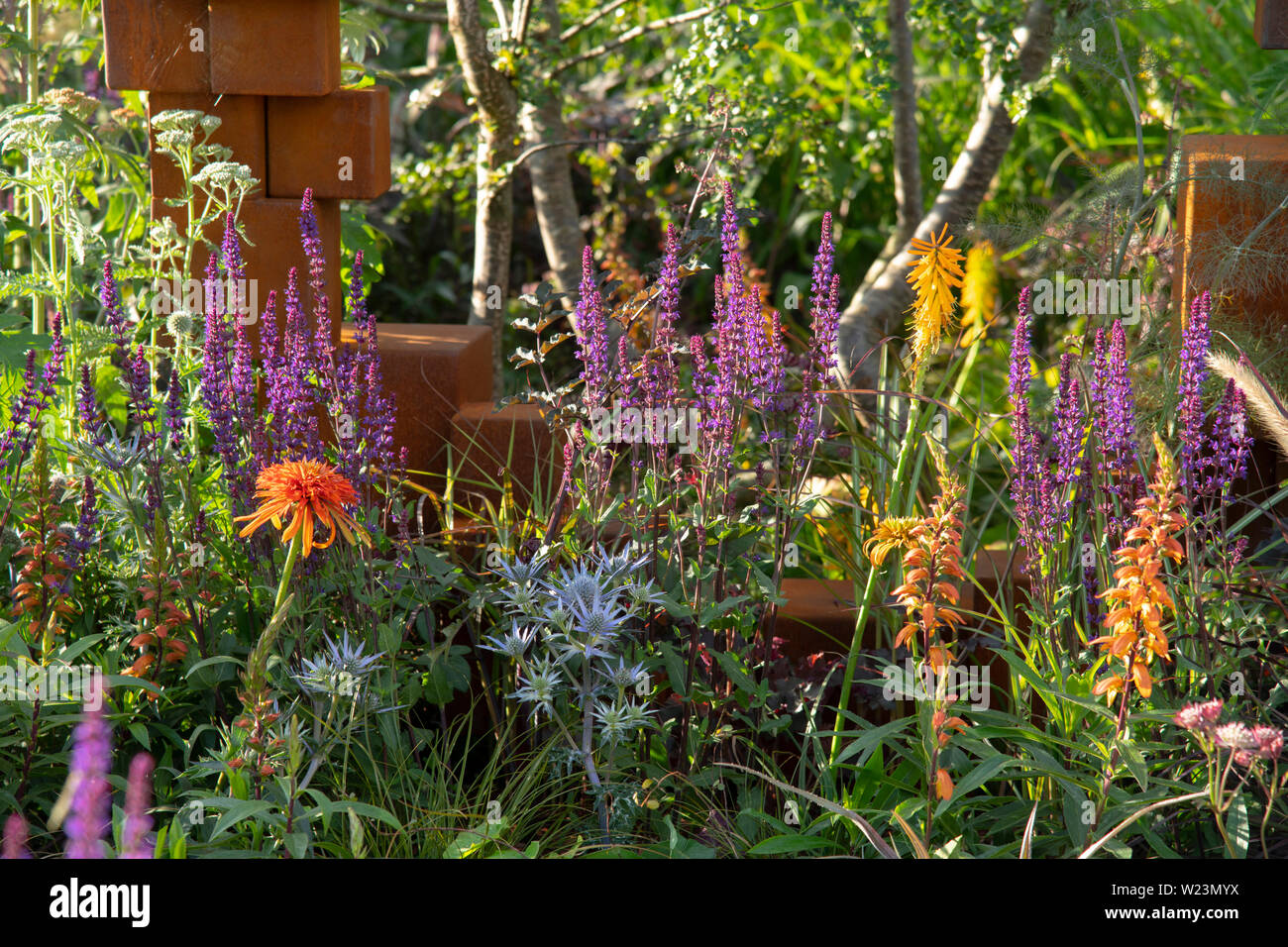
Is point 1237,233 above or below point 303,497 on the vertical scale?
above

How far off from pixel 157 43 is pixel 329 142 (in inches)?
19.2

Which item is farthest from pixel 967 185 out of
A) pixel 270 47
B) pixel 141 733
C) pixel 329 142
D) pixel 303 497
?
pixel 141 733

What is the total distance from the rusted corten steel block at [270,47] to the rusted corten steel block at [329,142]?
83mm

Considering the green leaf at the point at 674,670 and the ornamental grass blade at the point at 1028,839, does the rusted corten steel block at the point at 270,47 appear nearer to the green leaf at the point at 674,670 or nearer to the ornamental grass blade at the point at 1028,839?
the green leaf at the point at 674,670

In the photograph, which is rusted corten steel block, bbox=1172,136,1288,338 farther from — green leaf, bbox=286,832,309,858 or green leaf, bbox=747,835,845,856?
green leaf, bbox=286,832,309,858

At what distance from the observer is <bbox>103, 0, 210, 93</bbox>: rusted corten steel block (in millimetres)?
3262

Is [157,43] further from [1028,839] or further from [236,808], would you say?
[1028,839]

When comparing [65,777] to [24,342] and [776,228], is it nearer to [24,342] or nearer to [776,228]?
[24,342]

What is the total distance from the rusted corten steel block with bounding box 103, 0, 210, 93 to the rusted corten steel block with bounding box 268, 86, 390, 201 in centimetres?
22

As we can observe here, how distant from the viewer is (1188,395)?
7.64 ft

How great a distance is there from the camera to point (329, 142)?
338 centimetres
